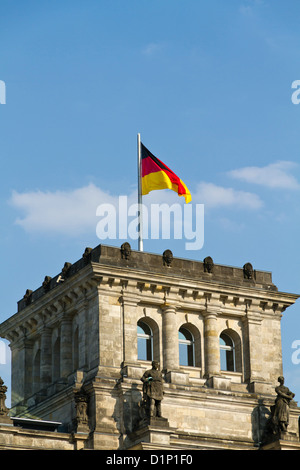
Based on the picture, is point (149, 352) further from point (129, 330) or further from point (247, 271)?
point (247, 271)

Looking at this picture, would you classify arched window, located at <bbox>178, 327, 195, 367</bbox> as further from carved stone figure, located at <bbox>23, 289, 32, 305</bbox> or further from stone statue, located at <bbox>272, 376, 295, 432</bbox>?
carved stone figure, located at <bbox>23, 289, 32, 305</bbox>

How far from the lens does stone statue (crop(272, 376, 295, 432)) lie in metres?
85.3

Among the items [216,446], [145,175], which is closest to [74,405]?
[216,446]

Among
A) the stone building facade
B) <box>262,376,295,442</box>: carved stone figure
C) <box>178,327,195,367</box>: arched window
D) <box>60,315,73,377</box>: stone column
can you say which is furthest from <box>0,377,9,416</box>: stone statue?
<box>262,376,295,442</box>: carved stone figure

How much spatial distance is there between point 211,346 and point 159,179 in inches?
386

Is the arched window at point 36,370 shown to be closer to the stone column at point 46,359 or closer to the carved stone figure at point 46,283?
the stone column at point 46,359

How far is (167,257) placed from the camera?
87.3 metres

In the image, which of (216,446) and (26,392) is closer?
(216,446)

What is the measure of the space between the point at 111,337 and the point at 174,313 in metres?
4.26

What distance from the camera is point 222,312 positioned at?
88.0 metres

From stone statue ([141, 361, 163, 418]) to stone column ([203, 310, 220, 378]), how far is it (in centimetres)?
526
